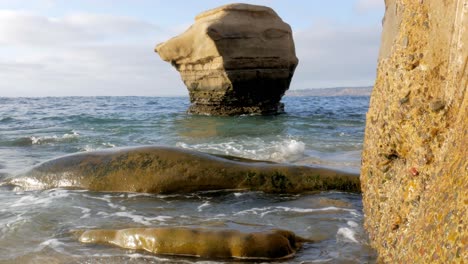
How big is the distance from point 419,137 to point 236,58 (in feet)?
53.7

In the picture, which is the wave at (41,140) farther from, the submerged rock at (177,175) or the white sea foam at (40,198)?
the white sea foam at (40,198)

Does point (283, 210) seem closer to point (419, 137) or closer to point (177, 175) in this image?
point (177, 175)

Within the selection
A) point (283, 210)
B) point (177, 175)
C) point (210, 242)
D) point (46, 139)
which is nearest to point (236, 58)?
point (46, 139)

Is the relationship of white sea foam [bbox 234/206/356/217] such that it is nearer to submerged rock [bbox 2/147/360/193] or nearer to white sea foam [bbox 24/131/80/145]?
submerged rock [bbox 2/147/360/193]

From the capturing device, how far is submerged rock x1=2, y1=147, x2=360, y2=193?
213 inches

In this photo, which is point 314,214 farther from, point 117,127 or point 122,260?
point 117,127

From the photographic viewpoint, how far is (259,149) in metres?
9.64

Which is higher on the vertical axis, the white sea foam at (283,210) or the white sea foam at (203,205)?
the white sea foam at (203,205)

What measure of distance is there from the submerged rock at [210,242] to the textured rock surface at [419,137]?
627 mm

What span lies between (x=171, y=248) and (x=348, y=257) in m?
1.20

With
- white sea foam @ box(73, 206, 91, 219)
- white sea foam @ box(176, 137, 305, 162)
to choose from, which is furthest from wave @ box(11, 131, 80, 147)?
white sea foam @ box(73, 206, 91, 219)

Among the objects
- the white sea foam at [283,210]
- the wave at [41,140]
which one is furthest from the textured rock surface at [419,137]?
the wave at [41,140]

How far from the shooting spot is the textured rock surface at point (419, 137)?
6.24 ft

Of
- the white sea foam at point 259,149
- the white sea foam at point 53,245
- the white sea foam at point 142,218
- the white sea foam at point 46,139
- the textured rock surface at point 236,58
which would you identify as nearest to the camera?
the white sea foam at point 53,245
